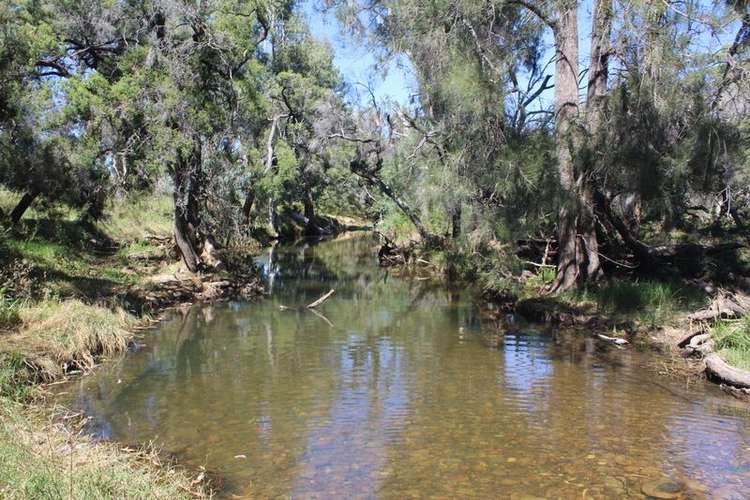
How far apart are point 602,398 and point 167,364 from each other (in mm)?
6949

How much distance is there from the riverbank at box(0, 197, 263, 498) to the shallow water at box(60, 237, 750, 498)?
1.72 feet

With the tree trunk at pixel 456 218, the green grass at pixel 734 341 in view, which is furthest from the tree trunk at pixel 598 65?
the tree trunk at pixel 456 218

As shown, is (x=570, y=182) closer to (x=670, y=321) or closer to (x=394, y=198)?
(x=670, y=321)

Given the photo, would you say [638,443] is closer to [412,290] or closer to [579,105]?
[579,105]

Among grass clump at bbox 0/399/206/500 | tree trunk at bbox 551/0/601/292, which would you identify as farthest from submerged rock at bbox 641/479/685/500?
tree trunk at bbox 551/0/601/292

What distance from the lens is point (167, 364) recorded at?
33.7 ft

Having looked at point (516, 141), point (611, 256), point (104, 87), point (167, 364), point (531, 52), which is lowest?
point (167, 364)

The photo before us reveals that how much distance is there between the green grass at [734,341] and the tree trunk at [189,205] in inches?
460

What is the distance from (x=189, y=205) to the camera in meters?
18.1

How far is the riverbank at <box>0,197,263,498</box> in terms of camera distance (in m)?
4.62

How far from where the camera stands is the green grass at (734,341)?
898cm

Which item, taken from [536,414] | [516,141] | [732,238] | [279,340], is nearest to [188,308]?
[279,340]

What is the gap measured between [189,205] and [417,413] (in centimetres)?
1237

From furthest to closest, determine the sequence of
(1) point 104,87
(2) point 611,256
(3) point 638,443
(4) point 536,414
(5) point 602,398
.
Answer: (2) point 611,256 < (1) point 104,87 < (5) point 602,398 < (4) point 536,414 < (3) point 638,443
